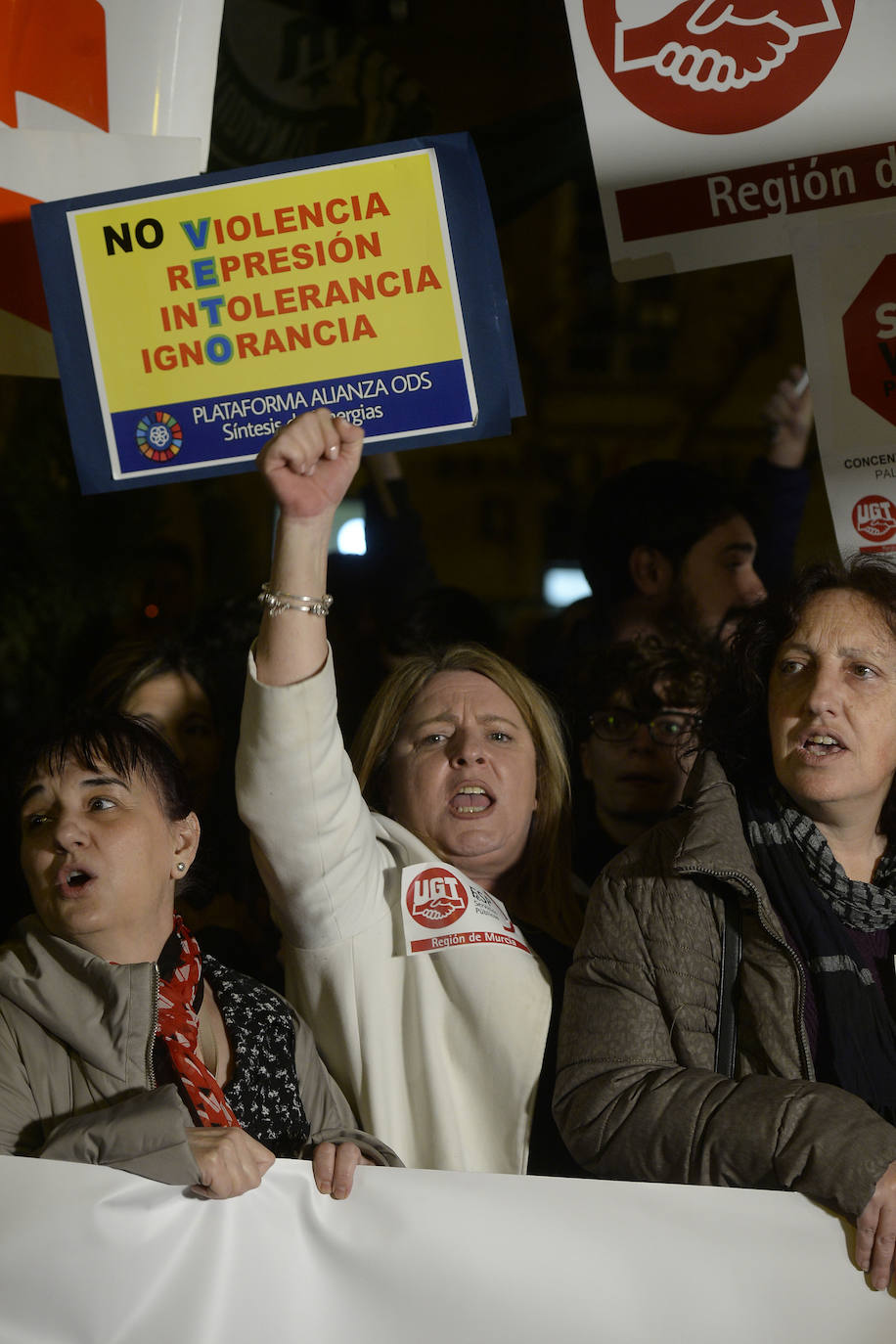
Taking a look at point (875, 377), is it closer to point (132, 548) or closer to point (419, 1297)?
point (419, 1297)

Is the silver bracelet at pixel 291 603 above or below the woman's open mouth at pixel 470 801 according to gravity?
above

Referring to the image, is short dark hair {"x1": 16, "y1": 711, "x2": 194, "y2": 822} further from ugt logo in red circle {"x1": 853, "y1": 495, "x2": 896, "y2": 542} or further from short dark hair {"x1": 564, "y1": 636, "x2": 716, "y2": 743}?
ugt logo in red circle {"x1": 853, "y1": 495, "x2": 896, "y2": 542}

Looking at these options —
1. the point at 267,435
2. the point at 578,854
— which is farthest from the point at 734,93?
the point at 578,854

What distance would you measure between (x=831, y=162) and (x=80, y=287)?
1.36m

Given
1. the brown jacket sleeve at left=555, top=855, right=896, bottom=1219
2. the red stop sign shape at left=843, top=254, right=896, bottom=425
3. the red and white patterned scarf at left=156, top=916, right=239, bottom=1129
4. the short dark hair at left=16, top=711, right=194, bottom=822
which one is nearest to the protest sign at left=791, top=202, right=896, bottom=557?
the red stop sign shape at left=843, top=254, right=896, bottom=425

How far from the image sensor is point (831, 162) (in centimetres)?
247

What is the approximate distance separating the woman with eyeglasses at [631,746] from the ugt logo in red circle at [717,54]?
1082 millimetres

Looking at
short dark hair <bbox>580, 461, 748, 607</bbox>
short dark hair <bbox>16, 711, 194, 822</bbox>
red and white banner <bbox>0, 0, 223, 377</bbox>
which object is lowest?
short dark hair <bbox>16, 711, 194, 822</bbox>

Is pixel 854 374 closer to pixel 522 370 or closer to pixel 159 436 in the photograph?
pixel 159 436

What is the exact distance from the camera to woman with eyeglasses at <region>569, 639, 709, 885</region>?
288 cm

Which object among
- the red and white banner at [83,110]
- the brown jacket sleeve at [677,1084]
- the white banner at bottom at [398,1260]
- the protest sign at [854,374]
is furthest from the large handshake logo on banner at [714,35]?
the white banner at bottom at [398,1260]

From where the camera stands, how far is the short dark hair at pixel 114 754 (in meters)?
2.17

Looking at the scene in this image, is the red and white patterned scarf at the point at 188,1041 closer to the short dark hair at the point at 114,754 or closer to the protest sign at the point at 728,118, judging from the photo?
the short dark hair at the point at 114,754

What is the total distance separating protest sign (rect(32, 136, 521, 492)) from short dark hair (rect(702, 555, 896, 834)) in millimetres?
553
